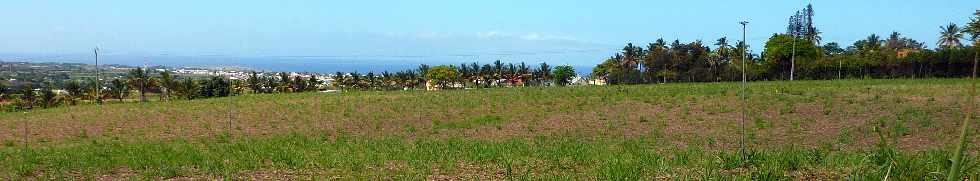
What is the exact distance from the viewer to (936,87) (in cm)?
3003

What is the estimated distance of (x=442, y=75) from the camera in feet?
277

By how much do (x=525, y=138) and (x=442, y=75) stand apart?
218ft

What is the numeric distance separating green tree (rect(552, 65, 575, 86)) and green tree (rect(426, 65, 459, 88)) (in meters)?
12.8

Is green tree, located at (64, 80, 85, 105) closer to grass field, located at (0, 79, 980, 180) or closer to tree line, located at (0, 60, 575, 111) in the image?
tree line, located at (0, 60, 575, 111)

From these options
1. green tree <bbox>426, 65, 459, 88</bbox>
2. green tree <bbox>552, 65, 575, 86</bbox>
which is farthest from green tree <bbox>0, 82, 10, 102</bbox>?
green tree <bbox>552, 65, 575, 86</bbox>

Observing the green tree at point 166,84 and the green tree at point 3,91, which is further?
the green tree at point 166,84

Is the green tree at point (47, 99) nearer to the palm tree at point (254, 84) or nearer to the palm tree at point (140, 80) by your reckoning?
the palm tree at point (140, 80)

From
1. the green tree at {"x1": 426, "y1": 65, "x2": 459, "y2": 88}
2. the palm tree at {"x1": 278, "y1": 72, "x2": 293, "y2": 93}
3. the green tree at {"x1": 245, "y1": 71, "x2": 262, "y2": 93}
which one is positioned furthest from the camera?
the green tree at {"x1": 426, "y1": 65, "x2": 459, "y2": 88}

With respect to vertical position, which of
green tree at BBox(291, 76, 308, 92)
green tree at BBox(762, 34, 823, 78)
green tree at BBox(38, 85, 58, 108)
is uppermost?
green tree at BBox(762, 34, 823, 78)

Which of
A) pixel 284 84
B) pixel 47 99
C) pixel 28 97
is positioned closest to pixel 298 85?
pixel 284 84

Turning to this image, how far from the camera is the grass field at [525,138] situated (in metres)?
7.70

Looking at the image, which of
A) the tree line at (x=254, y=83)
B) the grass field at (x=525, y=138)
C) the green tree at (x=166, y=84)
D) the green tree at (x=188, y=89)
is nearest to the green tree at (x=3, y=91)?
the tree line at (x=254, y=83)

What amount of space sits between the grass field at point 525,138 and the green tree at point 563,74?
55.1 metres

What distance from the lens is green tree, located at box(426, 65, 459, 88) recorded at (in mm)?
84562
